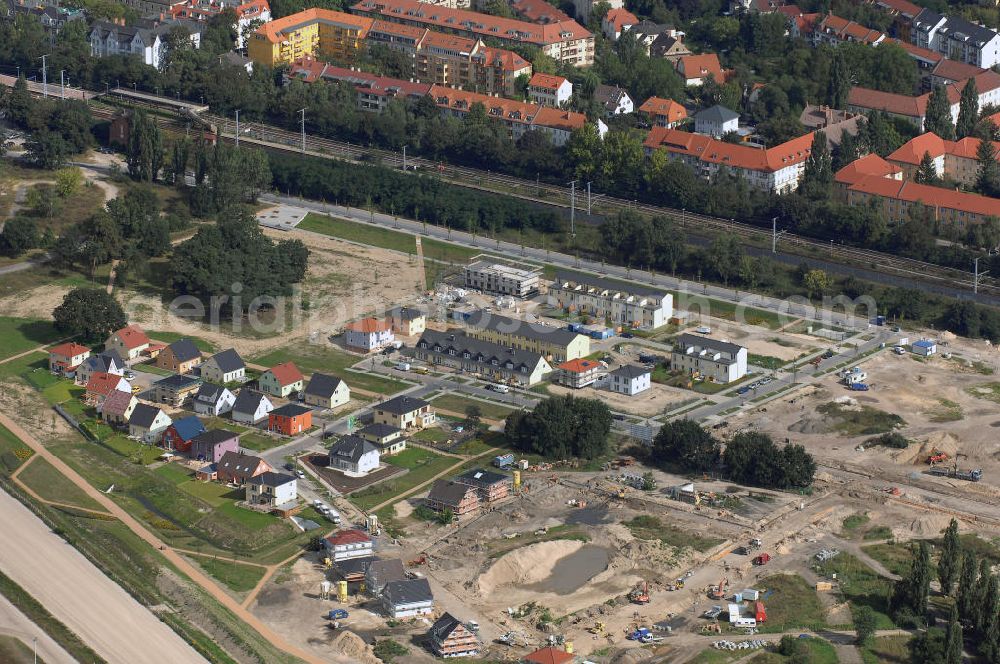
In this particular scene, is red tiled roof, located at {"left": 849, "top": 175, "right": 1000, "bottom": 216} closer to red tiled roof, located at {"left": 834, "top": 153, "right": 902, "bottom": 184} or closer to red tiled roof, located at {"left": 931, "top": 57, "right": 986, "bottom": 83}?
red tiled roof, located at {"left": 834, "top": 153, "right": 902, "bottom": 184}

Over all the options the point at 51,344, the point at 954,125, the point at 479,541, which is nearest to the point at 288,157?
the point at 51,344

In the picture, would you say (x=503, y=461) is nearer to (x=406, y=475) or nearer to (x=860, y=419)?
(x=406, y=475)

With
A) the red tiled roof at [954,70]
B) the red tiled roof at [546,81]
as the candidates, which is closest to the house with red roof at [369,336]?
the red tiled roof at [546,81]

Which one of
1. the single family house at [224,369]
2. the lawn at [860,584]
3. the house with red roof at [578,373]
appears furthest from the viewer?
the house with red roof at [578,373]

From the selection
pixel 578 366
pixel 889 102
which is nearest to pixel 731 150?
pixel 889 102

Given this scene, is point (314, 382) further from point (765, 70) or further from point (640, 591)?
point (765, 70)

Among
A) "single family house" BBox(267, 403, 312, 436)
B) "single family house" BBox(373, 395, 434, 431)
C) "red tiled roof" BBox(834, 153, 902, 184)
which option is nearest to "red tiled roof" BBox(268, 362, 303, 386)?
"single family house" BBox(267, 403, 312, 436)

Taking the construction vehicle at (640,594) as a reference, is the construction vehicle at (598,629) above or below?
below

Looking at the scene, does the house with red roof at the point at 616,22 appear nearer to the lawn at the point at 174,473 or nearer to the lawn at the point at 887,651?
the lawn at the point at 174,473
